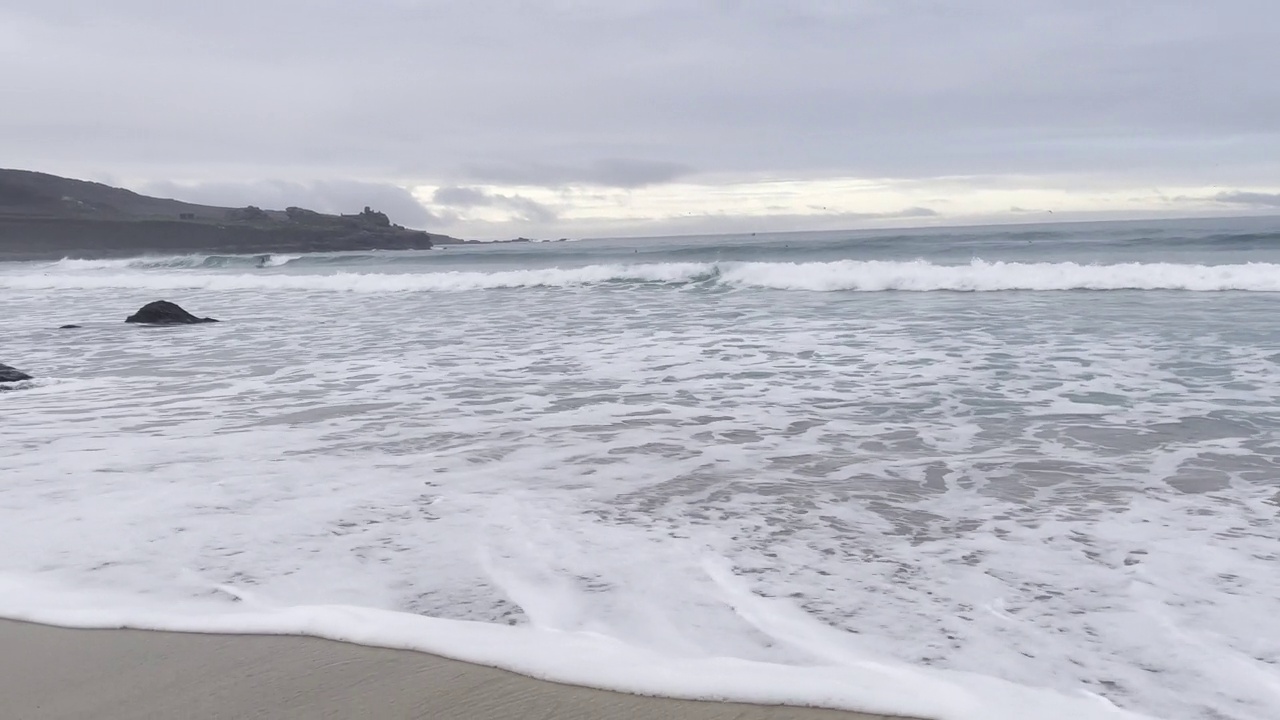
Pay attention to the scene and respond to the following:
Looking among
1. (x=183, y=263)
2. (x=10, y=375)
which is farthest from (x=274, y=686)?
(x=183, y=263)

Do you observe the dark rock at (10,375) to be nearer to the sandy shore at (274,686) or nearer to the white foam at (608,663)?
the white foam at (608,663)

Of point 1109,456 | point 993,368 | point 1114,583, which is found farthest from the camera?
point 993,368

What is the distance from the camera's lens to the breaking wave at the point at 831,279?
57.2ft

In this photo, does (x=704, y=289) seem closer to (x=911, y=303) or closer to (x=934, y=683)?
(x=911, y=303)

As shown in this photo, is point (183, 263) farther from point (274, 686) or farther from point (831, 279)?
point (274, 686)

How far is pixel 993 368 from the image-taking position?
8047 millimetres

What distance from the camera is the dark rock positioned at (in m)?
8.06

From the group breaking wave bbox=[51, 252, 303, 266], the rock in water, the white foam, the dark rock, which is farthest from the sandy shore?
breaking wave bbox=[51, 252, 303, 266]

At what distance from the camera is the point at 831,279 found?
20.2 metres

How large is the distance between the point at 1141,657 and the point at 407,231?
267 ft

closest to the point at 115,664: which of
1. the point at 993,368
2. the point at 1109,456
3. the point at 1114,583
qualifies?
the point at 1114,583

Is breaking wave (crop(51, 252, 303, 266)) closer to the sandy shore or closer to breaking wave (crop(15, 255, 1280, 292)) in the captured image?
breaking wave (crop(15, 255, 1280, 292))

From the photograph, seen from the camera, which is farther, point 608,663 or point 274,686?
point 608,663

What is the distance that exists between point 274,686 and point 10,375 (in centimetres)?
732
